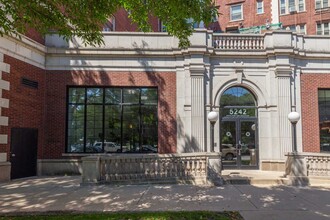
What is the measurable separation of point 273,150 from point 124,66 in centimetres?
884

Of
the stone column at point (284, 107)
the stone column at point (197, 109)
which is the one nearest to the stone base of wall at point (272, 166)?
the stone column at point (284, 107)

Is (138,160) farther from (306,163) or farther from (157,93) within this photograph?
(306,163)

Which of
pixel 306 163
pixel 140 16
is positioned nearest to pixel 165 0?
pixel 140 16

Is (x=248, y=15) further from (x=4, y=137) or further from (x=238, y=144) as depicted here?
(x=4, y=137)

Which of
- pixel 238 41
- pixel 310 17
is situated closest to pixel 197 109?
pixel 238 41

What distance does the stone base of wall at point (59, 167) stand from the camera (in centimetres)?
1384

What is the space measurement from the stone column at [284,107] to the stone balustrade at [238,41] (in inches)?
70.8

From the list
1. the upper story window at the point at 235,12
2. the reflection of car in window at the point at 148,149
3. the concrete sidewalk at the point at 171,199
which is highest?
the upper story window at the point at 235,12

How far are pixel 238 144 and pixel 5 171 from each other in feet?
36.3

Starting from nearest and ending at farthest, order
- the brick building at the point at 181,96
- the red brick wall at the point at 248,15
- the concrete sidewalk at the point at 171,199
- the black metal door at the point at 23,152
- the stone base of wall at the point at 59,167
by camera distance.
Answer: the concrete sidewalk at the point at 171,199 → the black metal door at the point at 23,152 → the stone base of wall at the point at 59,167 → the brick building at the point at 181,96 → the red brick wall at the point at 248,15

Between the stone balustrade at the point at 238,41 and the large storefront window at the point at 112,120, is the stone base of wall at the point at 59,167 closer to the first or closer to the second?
the large storefront window at the point at 112,120

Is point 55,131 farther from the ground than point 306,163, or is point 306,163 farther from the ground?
point 55,131

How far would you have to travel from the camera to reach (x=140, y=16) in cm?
823

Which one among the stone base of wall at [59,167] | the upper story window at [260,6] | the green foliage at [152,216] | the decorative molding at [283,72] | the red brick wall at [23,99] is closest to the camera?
the green foliage at [152,216]
